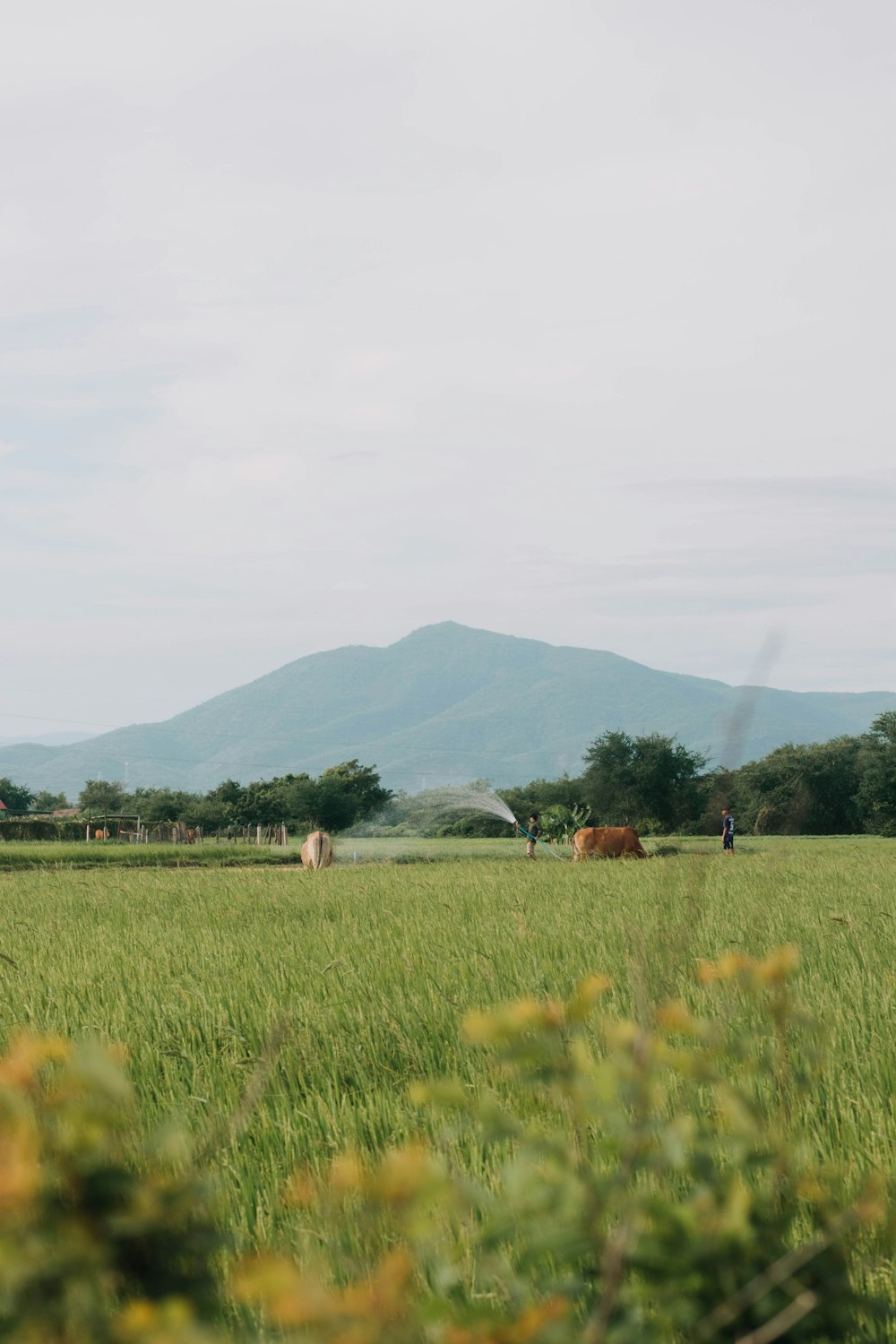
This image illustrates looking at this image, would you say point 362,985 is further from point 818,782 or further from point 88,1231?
point 818,782

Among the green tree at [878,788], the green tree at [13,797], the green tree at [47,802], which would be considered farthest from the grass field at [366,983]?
the green tree at [47,802]

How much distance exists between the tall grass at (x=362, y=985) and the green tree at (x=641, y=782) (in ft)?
88.7

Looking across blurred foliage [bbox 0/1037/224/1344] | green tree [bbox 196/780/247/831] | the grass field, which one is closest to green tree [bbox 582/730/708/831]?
the grass field

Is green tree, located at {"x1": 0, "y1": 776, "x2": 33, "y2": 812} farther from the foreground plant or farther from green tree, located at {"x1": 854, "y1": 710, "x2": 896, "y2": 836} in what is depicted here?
the foreground plant

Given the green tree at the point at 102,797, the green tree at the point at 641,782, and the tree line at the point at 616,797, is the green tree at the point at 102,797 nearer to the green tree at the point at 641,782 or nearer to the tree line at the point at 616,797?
the tree line at the point at 616,797

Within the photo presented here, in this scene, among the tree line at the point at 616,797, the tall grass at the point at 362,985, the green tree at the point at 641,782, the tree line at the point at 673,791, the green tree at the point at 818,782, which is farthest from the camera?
the green tree at the point at 818,782

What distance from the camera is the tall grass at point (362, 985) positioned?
12.7 ft

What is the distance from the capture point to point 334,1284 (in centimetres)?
274

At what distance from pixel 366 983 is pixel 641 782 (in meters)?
41.6

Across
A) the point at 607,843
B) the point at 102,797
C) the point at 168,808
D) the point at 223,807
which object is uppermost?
the point at 607,843

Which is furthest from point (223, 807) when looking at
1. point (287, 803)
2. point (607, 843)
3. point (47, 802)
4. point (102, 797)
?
point (47, 802)

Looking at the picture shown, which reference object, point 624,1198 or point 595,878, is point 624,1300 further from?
point 595,878

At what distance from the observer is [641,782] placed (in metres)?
47.2

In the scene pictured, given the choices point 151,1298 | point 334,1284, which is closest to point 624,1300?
point 151,1298
